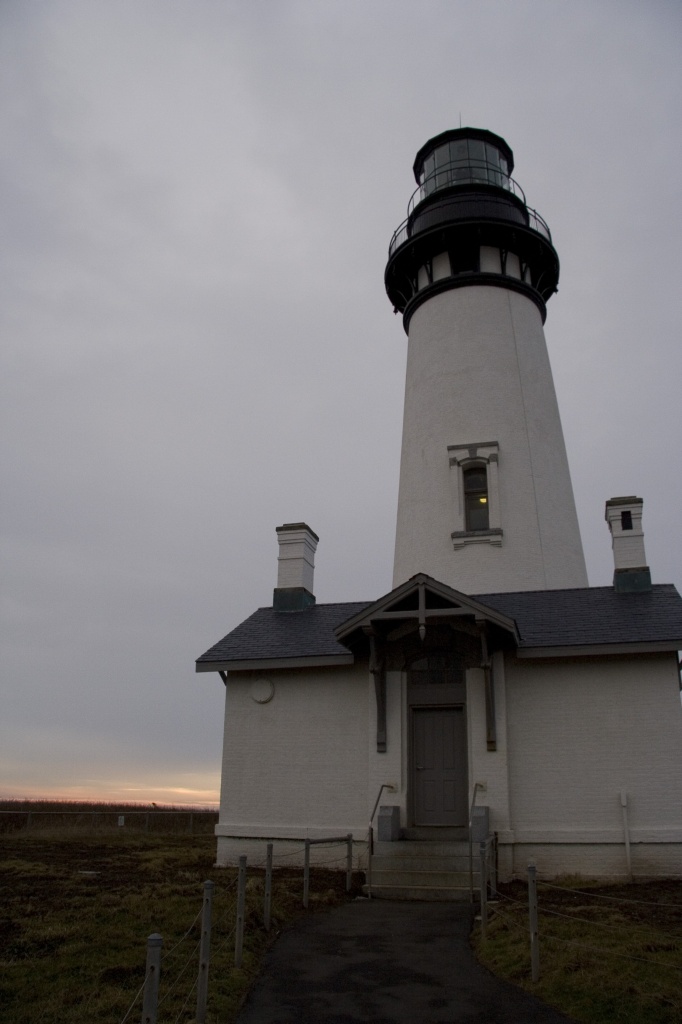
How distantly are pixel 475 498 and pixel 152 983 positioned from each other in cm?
1453

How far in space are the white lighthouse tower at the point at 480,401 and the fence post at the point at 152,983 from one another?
13068 mm

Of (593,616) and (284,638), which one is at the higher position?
(593,616)

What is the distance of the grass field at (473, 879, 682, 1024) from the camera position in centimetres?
625

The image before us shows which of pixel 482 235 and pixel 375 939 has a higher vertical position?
Answer: pixel 482 235

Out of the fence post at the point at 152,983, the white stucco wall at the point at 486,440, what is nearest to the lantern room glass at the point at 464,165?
the white stucco wall at the point at 486,440

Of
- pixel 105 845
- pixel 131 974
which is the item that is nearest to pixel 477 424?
pixel 105 845

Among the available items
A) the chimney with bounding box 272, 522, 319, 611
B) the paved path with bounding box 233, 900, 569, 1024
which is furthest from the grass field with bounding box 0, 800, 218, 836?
the paved path with bounding box 233, 900, 569, 1024

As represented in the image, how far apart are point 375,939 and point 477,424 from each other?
40.3ft

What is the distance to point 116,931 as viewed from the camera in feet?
26.9

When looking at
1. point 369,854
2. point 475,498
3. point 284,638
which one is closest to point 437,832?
point 369,854

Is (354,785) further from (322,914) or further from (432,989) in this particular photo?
(432,989)

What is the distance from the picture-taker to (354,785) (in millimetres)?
14102

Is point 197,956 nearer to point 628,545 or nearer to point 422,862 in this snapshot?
point 422,862

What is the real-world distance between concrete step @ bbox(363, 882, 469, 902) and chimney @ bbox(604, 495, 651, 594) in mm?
6624
